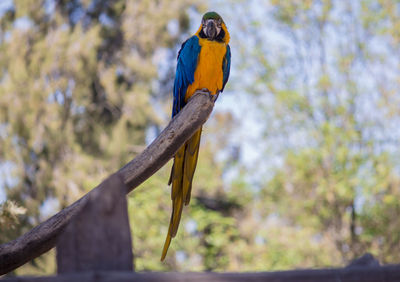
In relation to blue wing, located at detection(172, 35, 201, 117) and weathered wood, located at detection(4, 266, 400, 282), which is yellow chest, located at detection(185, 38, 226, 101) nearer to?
blue wing, located at detection(172, 35, 201, 117)

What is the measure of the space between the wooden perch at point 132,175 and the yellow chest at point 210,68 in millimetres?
911

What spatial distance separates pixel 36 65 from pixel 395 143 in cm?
739

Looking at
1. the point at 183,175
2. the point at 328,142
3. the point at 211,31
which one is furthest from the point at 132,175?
the point at 328,142

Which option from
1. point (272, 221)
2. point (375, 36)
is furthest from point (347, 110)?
point (272, 221)

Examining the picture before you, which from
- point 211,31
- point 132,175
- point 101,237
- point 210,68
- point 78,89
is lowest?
point 101,237

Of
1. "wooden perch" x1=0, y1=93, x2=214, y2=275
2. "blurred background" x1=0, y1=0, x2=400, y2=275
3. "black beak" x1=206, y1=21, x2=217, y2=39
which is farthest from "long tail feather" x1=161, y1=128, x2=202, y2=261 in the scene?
"blurred background" x1=0, y1=0, x2=400, y2=275

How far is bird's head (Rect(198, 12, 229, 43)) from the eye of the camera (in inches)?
118

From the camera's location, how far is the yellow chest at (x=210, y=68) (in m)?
2.92

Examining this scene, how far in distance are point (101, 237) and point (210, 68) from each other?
2.10 meters

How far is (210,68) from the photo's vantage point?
2.92m

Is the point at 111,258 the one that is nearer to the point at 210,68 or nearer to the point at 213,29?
the point at 210,68

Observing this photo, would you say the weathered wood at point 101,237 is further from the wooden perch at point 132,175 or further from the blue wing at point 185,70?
the blue wing at point 185,70

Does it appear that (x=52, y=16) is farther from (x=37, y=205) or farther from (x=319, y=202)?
(x=319, y=202)

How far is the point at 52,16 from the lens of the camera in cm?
1066
